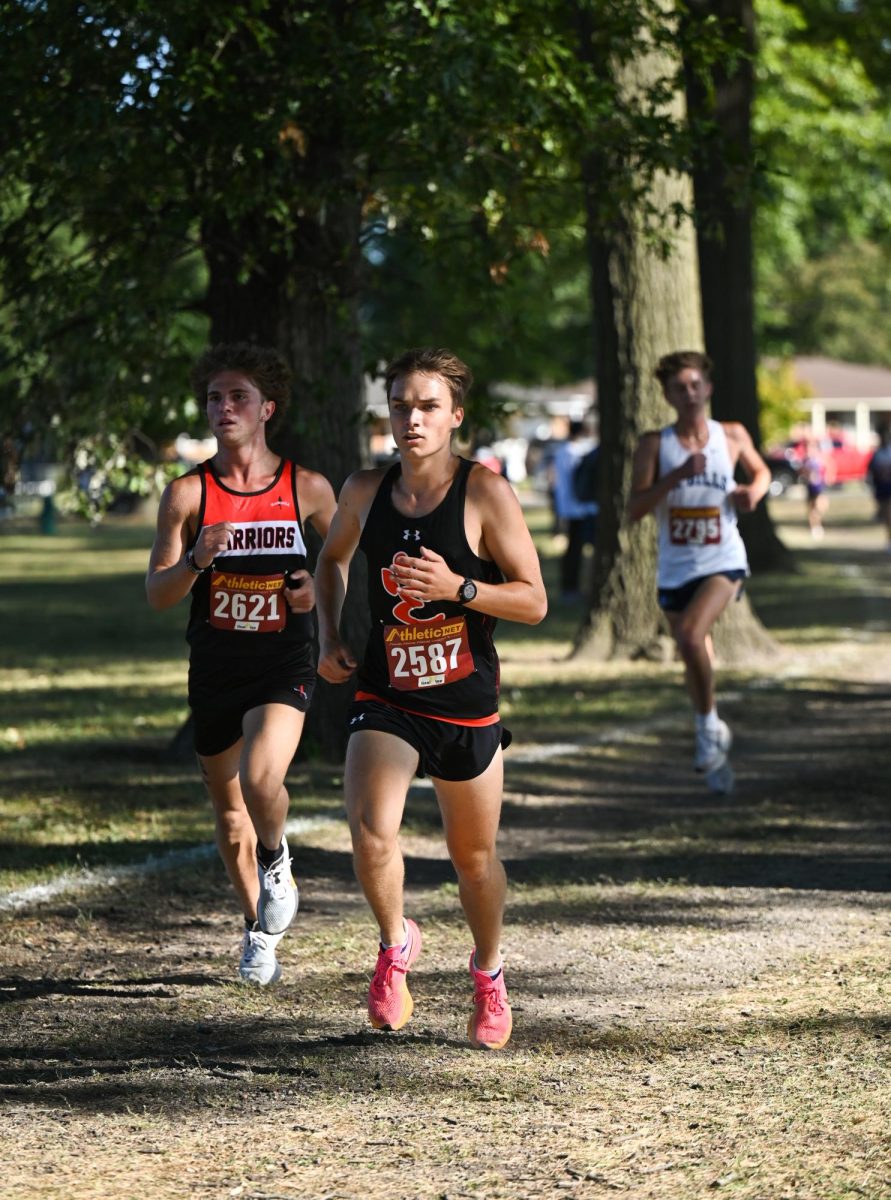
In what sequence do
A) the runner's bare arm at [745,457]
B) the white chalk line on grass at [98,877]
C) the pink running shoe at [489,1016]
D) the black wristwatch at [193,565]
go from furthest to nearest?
the runner's bare arm at [745,457] → the white chalk line on grass at [98,877] → the black wristwatch at [193,565] → the pink running shoe at [489,1016]

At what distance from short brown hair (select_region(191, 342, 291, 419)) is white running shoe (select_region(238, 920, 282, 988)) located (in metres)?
1.69

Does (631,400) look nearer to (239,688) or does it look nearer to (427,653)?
(239,688)

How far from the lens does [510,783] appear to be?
10320mm

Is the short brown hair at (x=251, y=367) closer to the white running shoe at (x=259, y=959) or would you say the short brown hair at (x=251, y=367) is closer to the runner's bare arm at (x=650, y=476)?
the white running shoe at (x=259, y=959)

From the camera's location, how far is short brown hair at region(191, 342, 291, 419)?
6270 millimetres

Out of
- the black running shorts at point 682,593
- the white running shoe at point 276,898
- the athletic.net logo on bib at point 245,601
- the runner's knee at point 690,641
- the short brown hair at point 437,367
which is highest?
the short brown hair at point 437,367

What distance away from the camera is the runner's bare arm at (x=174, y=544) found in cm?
598

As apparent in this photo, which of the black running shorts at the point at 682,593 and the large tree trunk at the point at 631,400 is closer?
the black running shorts at the point at 682,593

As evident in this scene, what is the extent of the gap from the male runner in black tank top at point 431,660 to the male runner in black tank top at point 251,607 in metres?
0.74

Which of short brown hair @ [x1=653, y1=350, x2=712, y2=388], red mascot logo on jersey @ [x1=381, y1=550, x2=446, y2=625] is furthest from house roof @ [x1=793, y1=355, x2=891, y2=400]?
red mascot logo on jersey @ [x1=381, y1=550, x2=446, y2=625]

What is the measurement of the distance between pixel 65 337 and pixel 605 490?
605 centimetres

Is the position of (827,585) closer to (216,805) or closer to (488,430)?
(488,430)

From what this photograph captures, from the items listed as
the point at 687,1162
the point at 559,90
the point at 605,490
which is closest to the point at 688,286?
the point at 605,490

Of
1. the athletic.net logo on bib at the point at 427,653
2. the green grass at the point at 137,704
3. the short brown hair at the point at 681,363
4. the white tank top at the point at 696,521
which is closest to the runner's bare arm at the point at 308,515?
the athletic.net logo on bib at the point at 427,653
